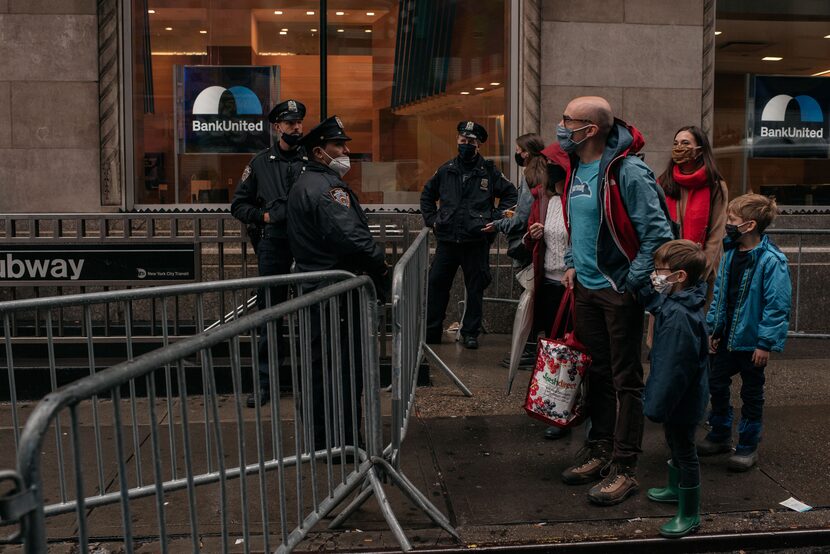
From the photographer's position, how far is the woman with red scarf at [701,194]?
6.03 metres

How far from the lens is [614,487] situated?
4.92 meters

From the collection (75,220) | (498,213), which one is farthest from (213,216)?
(498,213)

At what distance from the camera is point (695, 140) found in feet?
19.7

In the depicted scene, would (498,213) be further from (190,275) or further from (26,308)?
(26,308)

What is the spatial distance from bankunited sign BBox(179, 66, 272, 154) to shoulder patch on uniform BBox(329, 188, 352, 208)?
528 centimetres

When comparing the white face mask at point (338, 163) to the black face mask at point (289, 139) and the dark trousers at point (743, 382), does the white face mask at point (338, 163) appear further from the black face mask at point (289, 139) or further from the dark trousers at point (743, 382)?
the dark trousers at point (743, 382)

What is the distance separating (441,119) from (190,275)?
15.0 ft

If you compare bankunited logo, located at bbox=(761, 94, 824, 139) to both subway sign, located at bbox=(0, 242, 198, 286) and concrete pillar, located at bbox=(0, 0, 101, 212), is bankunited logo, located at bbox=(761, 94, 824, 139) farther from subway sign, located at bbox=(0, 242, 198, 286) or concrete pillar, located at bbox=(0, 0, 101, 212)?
concrete pillar, located at bbox=(0, 0, 101, 212)

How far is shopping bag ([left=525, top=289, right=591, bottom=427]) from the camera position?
17.3 ft

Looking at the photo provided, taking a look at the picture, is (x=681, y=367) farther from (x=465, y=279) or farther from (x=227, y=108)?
(x=227, y=108)

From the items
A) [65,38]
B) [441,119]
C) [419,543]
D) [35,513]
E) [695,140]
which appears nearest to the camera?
[35,513]

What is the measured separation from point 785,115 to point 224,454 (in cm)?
868

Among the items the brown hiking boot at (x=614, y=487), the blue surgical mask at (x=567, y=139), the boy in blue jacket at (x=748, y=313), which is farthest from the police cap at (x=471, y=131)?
the brown hiking boot at (x=614, y=487)

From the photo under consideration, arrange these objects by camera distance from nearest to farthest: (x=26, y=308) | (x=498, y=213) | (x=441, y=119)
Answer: (x=26, y=308)
(x=498, y=213)
(x=441, y=119)
